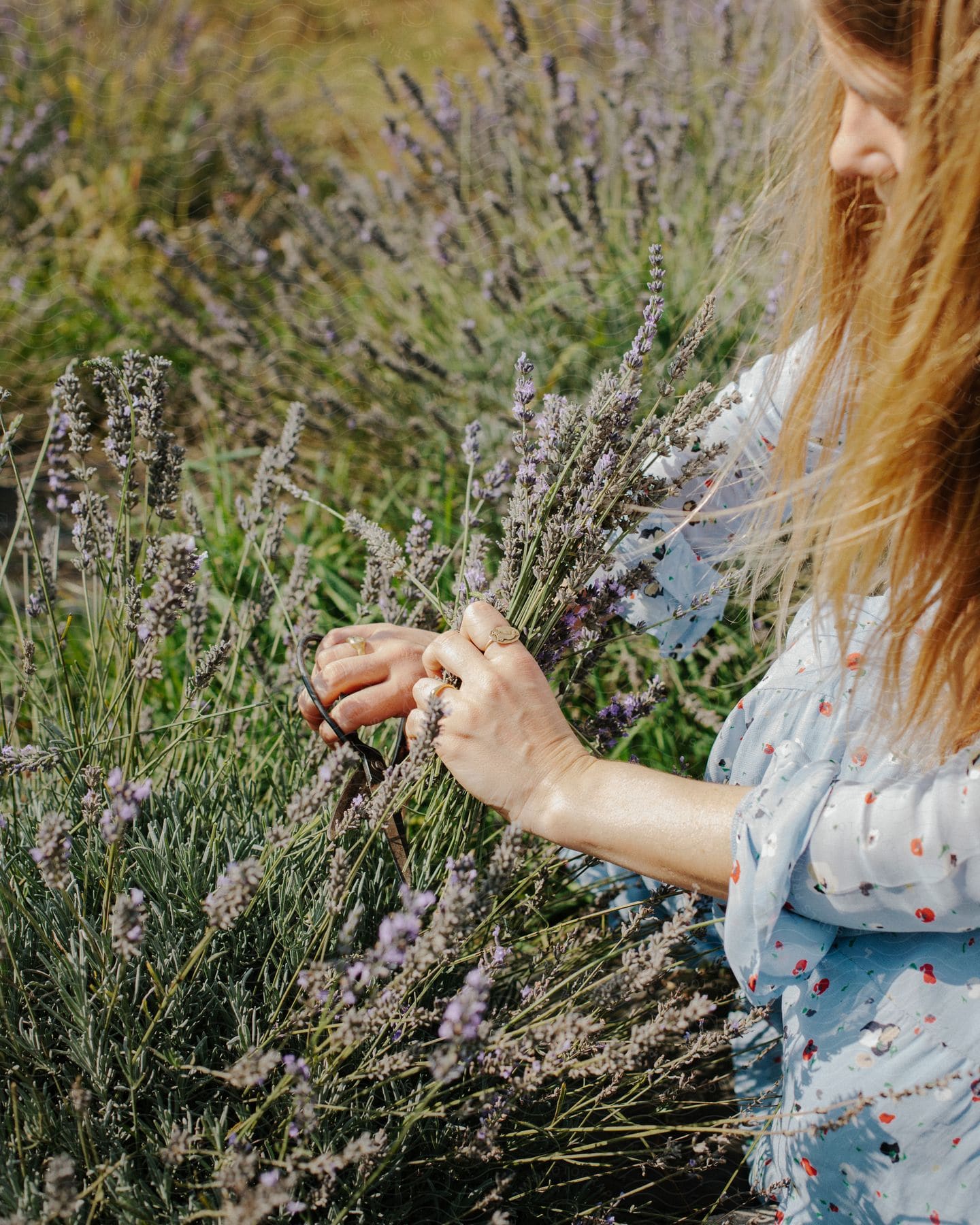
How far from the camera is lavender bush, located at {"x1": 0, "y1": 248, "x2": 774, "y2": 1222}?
2.96 ft

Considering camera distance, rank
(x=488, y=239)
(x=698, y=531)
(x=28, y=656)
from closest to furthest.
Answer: (x=28, y=656) → (x=698, y=531) → (x=488, y=239)

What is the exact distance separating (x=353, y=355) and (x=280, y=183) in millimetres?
1240

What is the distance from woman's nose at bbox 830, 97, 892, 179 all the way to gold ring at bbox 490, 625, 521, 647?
60 centimetres

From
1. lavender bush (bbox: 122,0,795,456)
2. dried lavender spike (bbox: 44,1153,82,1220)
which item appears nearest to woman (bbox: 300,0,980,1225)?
dried lavender spike (bbox: 44,1153,82,1220)

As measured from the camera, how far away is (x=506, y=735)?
1.08 m

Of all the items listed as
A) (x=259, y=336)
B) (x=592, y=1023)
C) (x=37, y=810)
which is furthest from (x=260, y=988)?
(x=259, y=336)

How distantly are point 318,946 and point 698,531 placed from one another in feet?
2.78

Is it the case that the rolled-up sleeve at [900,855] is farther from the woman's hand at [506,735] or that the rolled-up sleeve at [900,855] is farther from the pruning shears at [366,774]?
the pruning shears at [366,774]

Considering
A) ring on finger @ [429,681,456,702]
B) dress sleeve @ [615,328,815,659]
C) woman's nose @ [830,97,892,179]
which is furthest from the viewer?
dress sleeve @ [615,328,815,659]

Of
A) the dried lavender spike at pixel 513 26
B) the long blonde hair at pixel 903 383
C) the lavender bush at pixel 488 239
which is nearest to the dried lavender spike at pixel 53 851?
the long blonde hair at pixel 903 383

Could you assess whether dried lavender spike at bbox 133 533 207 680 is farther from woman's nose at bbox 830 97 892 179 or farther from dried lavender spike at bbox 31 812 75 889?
woman's nose at bbox 830 97 892 179

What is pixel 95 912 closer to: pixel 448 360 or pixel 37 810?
pixel 37 810

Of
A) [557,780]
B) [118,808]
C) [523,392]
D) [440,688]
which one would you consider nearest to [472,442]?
[523,392]

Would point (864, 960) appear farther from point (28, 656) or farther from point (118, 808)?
point (28, 656)
